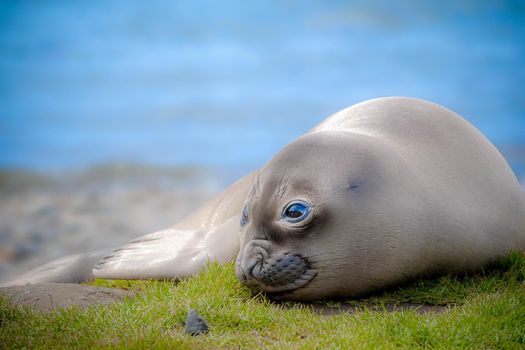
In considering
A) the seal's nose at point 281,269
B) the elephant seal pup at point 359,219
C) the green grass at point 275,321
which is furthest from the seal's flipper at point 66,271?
the seal's nose at point 281,269

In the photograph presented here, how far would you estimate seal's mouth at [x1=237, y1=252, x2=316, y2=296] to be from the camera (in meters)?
6.13

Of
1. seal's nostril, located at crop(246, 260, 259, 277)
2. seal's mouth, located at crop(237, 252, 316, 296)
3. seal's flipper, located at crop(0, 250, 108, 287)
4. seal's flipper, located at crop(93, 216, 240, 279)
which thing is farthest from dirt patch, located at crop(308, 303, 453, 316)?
seal's flipper, located at crop(0, 250, 108, 287)

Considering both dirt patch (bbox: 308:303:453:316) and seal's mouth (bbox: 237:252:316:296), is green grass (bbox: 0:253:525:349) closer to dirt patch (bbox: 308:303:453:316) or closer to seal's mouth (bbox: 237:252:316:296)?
dirt patch (bbox: 308:303:453:316)

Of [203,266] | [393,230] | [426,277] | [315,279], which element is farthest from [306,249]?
[203,266]

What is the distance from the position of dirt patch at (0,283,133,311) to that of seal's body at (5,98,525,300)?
47.7 inches

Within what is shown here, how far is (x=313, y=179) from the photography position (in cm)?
616

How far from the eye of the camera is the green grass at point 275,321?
523cm

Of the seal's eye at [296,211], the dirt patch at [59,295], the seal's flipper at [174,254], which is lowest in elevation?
the seal's flipper at [174,254]

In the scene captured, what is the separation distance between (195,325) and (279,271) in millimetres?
995

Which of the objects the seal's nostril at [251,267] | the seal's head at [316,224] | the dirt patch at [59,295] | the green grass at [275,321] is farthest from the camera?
the dirt patch at [59,295]

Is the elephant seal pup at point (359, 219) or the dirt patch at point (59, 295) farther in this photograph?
the dirt patch at point (59, 295)

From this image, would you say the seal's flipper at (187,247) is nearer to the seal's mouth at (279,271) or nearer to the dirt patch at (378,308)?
the seal's mouth at (279,271)

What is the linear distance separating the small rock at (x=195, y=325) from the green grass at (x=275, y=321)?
0.08 meters

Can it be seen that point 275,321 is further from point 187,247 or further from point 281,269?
point 187,247
